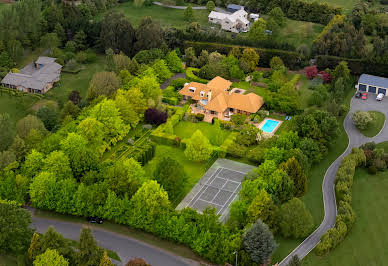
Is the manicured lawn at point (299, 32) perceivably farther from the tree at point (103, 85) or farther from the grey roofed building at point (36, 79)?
the grey roofed building at point (36, 79)

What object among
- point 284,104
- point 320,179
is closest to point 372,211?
point 320,179

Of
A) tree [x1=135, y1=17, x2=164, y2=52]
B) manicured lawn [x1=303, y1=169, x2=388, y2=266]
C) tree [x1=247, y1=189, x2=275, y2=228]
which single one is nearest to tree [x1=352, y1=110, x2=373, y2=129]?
manicured lawn [x1=303, y1=169, x2=388, y2=266]

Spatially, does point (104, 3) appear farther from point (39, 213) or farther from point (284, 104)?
point (39, 213)

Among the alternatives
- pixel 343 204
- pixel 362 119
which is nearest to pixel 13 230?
pixel 343 204

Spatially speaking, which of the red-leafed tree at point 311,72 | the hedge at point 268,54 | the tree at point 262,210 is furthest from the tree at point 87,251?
the hedge at point 268,54

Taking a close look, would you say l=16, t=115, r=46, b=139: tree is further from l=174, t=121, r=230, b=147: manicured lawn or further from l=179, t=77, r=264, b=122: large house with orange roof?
l=179, t=77, r=264, b=122: large house with orange roof

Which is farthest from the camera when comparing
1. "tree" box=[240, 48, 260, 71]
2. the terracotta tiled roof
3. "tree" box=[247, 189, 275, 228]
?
"tree" box=[240, 48, 260, 71]

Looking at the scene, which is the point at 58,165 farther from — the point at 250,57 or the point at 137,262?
the point at 250,57
